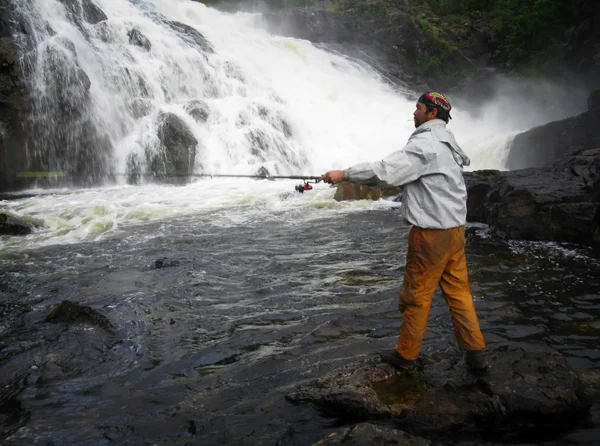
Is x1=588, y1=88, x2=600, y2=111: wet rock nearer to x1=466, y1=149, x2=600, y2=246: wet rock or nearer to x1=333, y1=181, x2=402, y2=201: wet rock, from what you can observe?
x1=466, y1=149, x2=600, y2=246: wet rock

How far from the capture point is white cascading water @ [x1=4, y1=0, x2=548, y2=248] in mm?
13609

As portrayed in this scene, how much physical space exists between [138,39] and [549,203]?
20.0 meters

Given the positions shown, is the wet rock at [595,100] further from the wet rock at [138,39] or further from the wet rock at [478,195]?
the wet rock at [138,39]

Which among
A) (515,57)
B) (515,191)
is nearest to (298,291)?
(515,191)

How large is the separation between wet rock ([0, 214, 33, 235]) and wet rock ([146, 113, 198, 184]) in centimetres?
786

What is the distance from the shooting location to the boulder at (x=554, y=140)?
16.3 meters

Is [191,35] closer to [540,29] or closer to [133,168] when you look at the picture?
[133,168]

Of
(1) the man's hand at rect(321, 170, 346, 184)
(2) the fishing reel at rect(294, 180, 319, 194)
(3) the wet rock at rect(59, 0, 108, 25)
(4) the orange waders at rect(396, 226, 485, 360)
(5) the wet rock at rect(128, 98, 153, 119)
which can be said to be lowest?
(4) the orange waders at rect(396, 226, 485, 360)

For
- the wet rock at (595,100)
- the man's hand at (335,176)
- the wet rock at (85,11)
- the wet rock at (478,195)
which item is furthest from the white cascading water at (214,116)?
the man's hand at (335,176)

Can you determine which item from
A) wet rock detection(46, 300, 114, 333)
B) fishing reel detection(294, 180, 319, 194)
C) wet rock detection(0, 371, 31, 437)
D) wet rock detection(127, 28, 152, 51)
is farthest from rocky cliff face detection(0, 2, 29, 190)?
fishing reel detection(294, 180, 319, 194)

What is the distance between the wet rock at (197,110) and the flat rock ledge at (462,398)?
17910 mm

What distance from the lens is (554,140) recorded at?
17.7 m

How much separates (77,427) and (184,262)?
4659 mm

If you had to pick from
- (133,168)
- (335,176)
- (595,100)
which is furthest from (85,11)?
(335,176)
